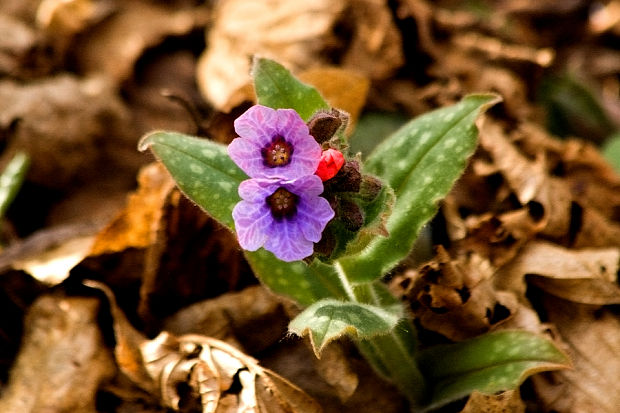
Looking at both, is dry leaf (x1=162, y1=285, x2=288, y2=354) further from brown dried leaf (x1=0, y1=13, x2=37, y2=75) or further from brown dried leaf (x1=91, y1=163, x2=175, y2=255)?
brown dried leaf (x1=0, y1=13, x2=37, y2=75)

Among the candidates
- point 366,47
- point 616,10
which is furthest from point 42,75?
point 616,10

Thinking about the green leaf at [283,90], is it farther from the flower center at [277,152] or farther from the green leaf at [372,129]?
the green leaf at [372,129]

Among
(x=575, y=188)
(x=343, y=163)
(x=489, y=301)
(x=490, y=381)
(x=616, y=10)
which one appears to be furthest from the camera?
(x=616, y=10)

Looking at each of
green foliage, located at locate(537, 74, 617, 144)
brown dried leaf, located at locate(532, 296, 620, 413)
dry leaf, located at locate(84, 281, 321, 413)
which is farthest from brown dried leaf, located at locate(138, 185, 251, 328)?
green foliage, located at locate(537, 74, 617, 144)

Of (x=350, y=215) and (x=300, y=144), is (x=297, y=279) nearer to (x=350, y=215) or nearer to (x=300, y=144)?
(x=350, y=215)

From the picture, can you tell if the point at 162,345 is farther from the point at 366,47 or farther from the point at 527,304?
the point at 366,47
